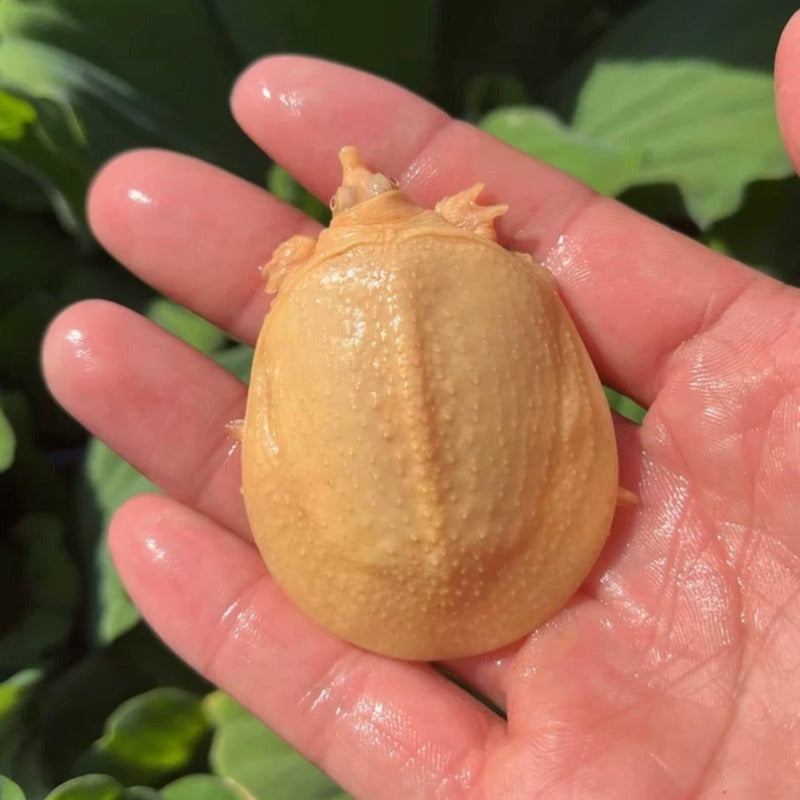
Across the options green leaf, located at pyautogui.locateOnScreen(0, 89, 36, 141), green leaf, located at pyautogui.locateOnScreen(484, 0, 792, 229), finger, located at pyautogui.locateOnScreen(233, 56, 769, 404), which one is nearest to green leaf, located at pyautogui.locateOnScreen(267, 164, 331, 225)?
finger, located at pyautogui.locateOnScreen(233, 56, 769, 404)

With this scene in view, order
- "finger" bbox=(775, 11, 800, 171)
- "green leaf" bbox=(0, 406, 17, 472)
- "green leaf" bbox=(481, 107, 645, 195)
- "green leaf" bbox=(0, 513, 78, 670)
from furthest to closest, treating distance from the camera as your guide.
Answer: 1. "green leaf" bbox=(481, 107, 645, 195)
2. "green leaf" bbox=(0, 513, 78, 670)
3. "green leaf" bbox=(0, 406, 17, 472)
4. "finger" bbox=(775, 11, 800, 171)

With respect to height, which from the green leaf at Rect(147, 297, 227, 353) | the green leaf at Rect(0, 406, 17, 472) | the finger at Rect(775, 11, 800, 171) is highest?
the finger at Rect(775, 11, 800, 171)

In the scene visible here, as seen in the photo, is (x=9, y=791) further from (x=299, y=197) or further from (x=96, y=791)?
(x=299, y=197)

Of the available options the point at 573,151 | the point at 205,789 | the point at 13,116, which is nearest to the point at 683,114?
the point at 573,151

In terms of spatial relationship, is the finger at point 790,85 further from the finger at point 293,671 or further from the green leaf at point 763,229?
the finger at point 293,671

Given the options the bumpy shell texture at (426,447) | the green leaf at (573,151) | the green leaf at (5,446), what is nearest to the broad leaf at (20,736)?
the green leaf at (5,446)

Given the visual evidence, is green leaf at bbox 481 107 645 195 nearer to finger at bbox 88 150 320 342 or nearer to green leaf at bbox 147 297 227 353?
finger at bbox 88 150 320 342
